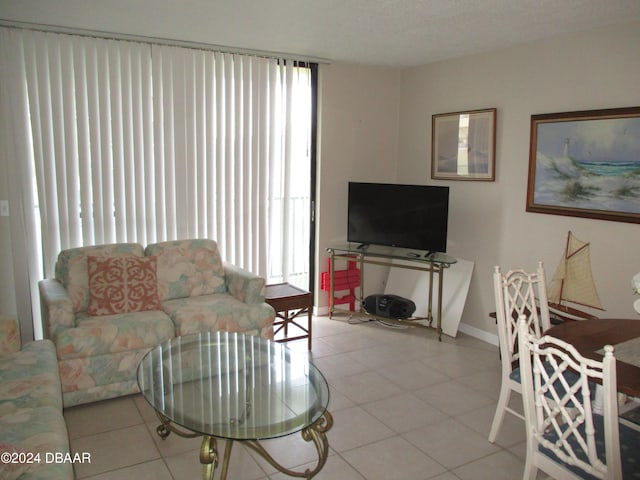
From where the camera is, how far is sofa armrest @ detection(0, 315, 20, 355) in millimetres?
2902

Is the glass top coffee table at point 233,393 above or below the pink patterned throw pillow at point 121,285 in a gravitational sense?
below

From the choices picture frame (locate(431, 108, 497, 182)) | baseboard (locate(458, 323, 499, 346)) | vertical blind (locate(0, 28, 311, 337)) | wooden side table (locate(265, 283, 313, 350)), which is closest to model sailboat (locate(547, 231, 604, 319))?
baseboard (locate(458, 323, 499, 346))

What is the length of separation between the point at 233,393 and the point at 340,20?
2.54m

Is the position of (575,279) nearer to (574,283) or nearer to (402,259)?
(574,283)

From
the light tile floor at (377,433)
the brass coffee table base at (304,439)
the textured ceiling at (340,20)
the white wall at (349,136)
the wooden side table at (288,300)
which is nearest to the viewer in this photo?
the brass coffee table base at (304,439)

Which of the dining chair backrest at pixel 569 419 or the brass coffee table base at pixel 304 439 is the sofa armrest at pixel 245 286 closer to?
the brass coffee table base at pixel 304 439

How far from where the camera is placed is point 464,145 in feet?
15.6

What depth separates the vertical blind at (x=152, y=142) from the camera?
3924mm

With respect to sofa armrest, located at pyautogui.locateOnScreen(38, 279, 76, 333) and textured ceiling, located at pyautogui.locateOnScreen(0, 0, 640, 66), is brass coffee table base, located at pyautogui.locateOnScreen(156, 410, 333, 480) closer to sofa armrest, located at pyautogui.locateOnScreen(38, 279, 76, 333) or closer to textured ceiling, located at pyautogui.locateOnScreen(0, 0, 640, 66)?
sofa armrest, located at pyautogui.locateOnScreen(38, 279, 76, 333)

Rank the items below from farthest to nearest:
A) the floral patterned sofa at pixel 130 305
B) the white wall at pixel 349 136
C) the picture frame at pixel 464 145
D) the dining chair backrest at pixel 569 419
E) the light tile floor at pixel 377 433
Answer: the white wall at pixel 349 136 < the picture frame at pixel 464 145 < the floral patterned sofa at pixel 130 305 < the light tile floor at pixel 377 433 < the dining chair backrest at pixel 569 419

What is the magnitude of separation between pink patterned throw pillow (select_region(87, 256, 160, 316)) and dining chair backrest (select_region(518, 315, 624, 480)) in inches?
105

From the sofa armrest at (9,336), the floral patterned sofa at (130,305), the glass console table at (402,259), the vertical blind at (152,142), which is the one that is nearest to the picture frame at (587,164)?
the glass console table at (402,259)

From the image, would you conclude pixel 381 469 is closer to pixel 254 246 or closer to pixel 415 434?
pixel 415 434

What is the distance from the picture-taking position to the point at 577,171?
12.5ft
